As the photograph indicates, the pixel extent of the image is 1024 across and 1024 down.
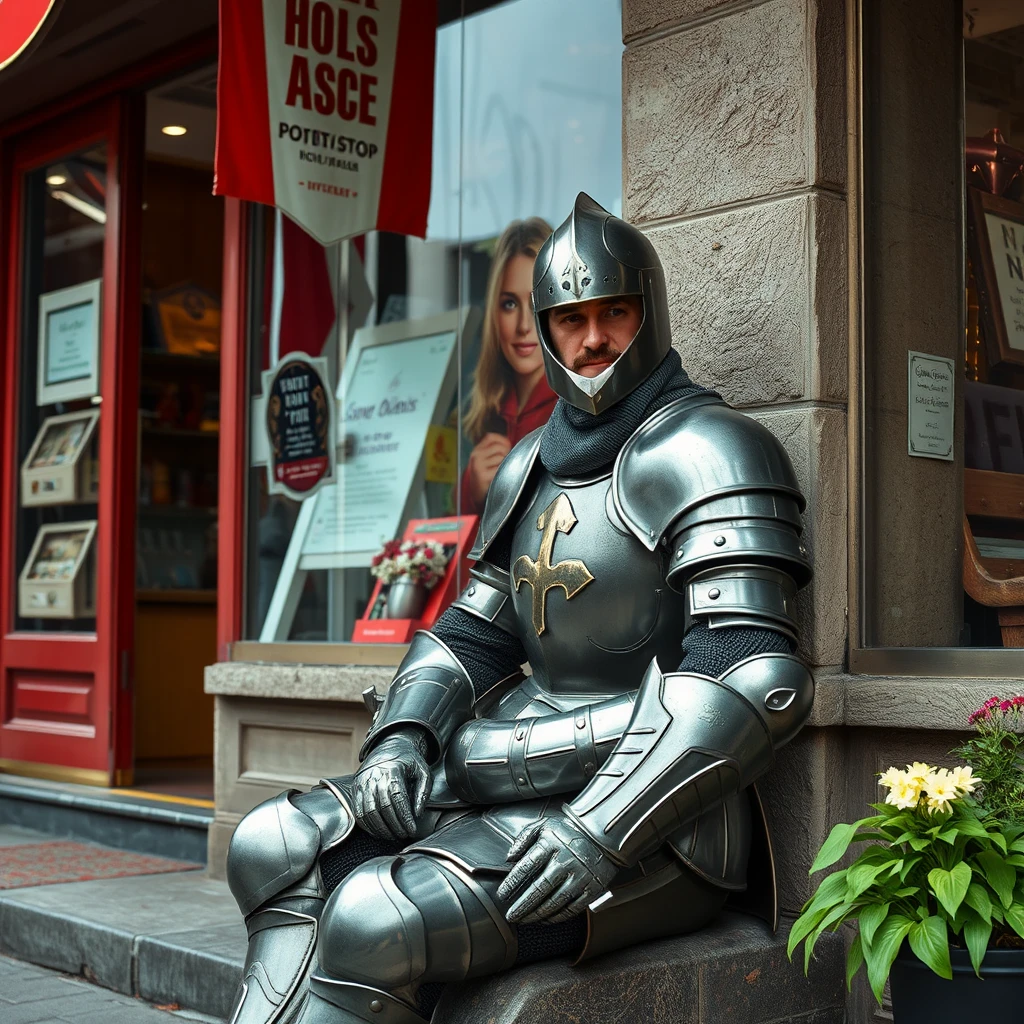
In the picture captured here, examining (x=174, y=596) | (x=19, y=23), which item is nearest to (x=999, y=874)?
(x=19, y=23)

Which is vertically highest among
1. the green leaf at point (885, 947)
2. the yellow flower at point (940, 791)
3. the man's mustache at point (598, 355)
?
the man's mustache at point (598, 355)

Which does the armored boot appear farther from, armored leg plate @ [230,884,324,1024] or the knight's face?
the knight's face

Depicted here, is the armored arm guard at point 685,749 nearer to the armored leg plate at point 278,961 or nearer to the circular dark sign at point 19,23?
the armored leg plate at point 278,961

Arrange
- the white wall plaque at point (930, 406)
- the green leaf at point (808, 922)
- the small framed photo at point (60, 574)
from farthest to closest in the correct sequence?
1. the small framed photo at point (60, 574)
2. the white wall plaque at point (930, 406)
3. the green leaf at point (808, 922)

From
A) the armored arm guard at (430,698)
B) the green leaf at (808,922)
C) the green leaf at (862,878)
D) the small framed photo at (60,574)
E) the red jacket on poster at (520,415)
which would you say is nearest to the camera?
the green leaf at (862,878)

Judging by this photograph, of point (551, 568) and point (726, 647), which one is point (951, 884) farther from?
point (551, 568)

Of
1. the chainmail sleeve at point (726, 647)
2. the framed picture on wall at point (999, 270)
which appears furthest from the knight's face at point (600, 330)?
the framed picture on wall at point (999, 270)

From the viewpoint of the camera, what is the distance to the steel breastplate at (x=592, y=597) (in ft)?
10.3

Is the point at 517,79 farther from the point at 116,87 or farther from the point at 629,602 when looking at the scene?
the point at 629,602

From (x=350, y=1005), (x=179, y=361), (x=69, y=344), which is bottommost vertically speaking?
(x=350, y=1005)

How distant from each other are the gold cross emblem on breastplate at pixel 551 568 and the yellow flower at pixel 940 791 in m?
0.86

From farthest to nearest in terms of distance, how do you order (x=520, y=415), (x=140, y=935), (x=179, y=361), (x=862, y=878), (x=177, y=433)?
1. (x=177, y=433)
2. (x=179, y=361)
3. (x=520, y=415)
4. (x=140, y=935)
5. (x=862, y=878)

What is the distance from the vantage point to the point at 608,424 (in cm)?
322

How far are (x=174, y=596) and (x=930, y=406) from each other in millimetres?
5523
